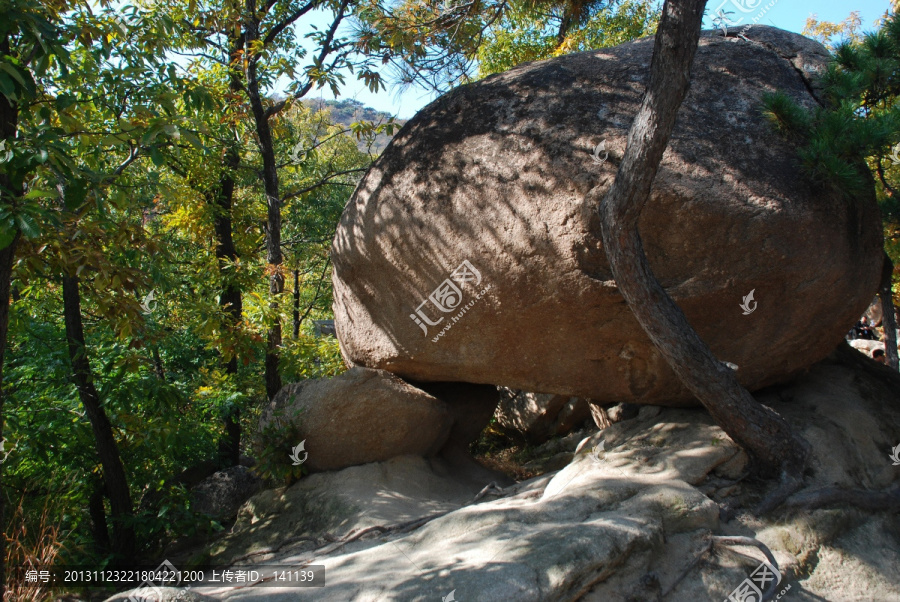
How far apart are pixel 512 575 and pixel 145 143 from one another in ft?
8.43

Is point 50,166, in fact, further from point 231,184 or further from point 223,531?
point 231,184

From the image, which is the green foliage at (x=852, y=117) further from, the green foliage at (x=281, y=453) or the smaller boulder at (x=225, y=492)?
the smaller boulder at (x=225, y=492)

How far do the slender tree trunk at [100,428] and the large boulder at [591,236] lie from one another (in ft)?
6.64

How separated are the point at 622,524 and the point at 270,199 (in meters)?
4.81

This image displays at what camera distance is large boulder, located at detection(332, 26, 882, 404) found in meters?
4.33

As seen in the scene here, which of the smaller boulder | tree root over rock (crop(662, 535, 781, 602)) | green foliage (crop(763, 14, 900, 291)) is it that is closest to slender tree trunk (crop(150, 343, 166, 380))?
the smaller boulder

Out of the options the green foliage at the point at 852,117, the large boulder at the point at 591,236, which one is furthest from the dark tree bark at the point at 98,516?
the green foliage at the point at 852,117

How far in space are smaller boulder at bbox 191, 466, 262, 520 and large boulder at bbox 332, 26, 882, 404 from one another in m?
1.95

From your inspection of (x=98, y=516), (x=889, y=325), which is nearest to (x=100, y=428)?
(x=98, y=516)

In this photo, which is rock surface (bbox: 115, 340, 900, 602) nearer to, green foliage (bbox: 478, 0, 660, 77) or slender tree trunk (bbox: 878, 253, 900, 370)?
slender tree trunk (bbox: 878, 253, 900, 370)
